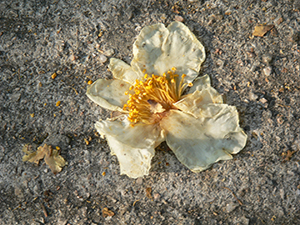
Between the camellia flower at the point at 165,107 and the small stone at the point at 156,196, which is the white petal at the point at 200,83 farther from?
the small stone at the point at 156,196

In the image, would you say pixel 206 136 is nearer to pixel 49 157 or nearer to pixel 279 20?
pixel 279 20

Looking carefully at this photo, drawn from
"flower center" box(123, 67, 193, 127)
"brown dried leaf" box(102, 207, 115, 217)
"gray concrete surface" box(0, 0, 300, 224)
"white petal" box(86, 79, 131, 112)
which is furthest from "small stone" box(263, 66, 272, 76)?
"brown dried leaf" box(102, 207, 115, 217)

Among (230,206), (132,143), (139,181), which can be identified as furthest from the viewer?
(139,181)

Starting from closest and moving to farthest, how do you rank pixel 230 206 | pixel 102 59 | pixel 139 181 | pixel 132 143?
pixel 132 143, pixel 230 206, pixel 139 181, pixel 102 59

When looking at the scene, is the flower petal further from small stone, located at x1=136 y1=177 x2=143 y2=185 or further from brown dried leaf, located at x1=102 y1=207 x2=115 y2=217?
brown dried leaf, located at x1=102 y1=207 x2=115 y2=217

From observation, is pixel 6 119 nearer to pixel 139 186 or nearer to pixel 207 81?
pixel 139 186

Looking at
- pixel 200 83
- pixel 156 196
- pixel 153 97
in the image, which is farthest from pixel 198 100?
pixel 156 196
